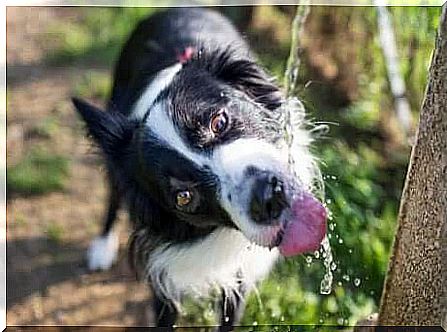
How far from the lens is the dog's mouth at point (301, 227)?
1.40m

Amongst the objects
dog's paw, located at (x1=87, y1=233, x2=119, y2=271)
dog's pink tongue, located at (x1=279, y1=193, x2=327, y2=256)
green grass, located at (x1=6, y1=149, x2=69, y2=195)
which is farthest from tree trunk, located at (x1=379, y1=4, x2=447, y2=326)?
green grass, located at (x1=6, y1=149, x2=69, y2=195)

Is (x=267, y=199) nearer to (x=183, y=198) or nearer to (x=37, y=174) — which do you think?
(x=183, y=198)

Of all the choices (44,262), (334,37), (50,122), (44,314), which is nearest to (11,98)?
(50,122)

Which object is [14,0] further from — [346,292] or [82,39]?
[346,292]

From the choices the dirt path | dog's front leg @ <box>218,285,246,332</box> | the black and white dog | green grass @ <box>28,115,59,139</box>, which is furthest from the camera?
green grass @ <box>28,115,59,139</box>

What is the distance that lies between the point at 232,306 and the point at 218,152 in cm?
46

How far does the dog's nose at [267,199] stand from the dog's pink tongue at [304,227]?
0.12 feet

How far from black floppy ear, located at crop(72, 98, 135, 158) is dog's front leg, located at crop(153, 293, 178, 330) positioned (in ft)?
1.18

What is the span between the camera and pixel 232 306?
1.74 m

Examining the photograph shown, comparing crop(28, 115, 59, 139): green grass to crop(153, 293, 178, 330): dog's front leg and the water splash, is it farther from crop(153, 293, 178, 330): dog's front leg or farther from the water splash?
the water splash

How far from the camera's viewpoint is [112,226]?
2.10m

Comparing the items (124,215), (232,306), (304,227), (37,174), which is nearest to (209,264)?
(232,306)

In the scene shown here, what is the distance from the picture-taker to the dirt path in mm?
1991

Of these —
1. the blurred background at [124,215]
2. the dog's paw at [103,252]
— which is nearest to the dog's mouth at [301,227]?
the blurred background at [124,215]
